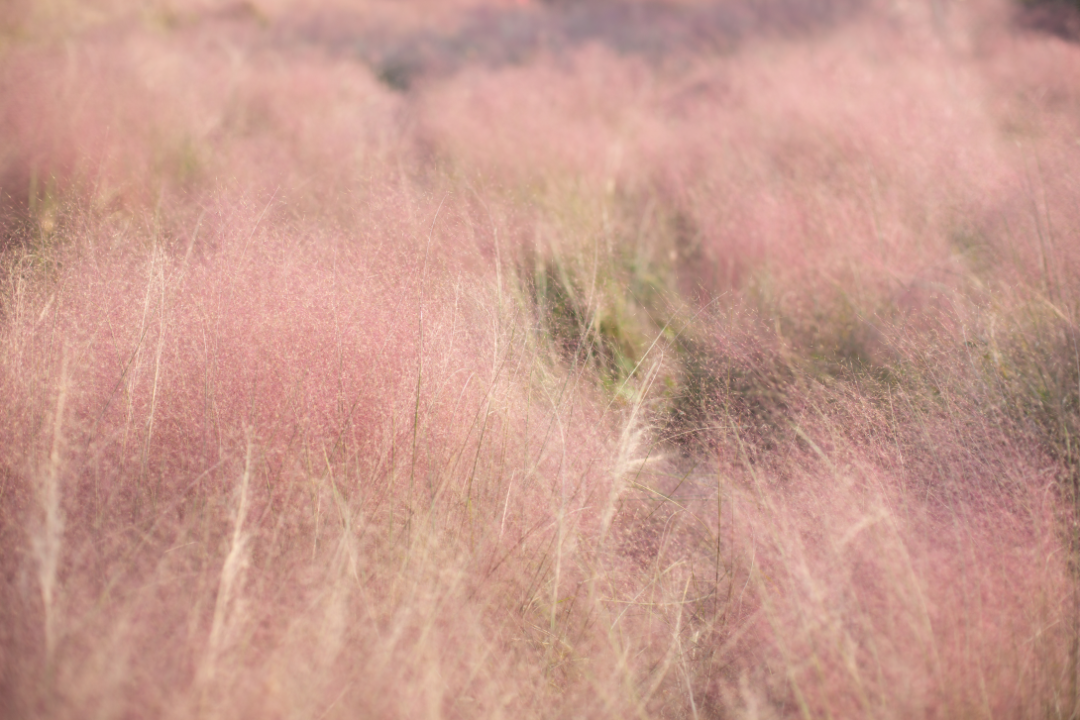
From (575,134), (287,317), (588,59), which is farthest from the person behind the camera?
(588,59)

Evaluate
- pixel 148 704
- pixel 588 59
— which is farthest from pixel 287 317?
pixel 588 59

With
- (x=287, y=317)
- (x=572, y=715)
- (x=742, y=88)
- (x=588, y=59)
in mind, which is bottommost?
(x=572, y=715)

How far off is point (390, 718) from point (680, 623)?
659mm

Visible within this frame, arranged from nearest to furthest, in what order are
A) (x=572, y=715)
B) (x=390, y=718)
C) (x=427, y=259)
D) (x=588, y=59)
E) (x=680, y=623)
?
(x=390, y=718) < (x=572, y=715) < (x=680, y=623) < (x=427, y=259) < (x=588, y=59)

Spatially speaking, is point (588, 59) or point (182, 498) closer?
point (182, 498)

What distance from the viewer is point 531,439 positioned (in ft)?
4.96

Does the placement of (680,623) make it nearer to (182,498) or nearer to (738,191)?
(182,498)

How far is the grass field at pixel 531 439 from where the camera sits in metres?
1.02

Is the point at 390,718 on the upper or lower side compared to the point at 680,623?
upper

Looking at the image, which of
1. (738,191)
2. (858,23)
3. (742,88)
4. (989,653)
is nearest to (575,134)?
(738,191)

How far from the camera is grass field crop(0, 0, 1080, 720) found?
1022mm

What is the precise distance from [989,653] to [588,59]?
5.76 metres

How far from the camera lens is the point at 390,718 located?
3.18 feet

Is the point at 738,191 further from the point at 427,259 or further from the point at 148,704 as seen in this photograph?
the point at 148,704
